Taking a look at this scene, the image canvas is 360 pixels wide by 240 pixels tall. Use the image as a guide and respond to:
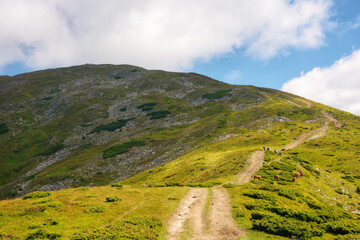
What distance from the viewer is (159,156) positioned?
72.7 m

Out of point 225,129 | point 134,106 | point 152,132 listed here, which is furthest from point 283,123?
point 134,106

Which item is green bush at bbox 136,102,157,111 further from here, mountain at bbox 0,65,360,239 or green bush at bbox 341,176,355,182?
green bush at bbox 341,176,355,182

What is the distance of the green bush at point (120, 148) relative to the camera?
7757 centimetres

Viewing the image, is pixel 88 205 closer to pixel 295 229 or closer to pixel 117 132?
pixel 295 229

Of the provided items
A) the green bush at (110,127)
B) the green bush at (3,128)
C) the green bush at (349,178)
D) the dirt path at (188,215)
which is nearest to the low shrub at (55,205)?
the dirt path at (188,215)

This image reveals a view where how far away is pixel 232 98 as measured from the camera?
127 metres

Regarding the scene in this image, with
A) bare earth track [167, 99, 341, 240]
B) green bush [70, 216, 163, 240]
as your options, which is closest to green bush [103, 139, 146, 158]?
bare earth track [167, 99, 341, 240]

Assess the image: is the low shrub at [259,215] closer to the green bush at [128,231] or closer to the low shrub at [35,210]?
the green bush at [128,231]

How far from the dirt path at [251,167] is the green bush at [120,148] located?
46.7 meters

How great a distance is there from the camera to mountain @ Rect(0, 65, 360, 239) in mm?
19188

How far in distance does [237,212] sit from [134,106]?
4611 inches

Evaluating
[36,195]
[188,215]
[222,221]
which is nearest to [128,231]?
[188,215]

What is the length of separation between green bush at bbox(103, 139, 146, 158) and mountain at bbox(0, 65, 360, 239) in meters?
0.63

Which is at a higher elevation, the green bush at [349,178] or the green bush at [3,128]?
the green bush at [3,128]
